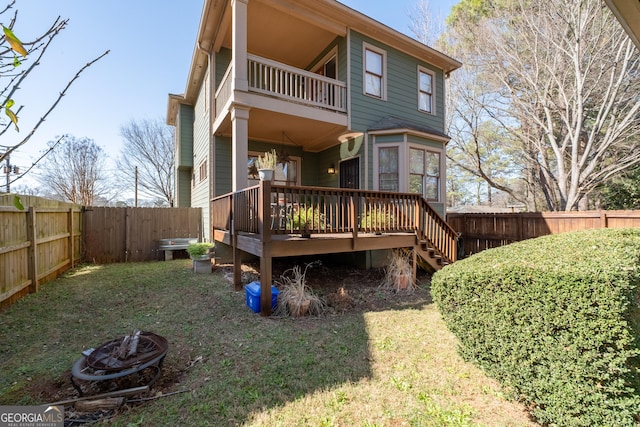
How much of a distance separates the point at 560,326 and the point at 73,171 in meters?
23.1

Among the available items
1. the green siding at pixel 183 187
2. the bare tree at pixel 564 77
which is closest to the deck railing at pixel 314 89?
the green siding at pixel 183 187

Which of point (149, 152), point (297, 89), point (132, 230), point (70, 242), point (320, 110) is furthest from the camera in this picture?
point (149, 152)

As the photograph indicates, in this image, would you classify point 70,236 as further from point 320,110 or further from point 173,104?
point 320,110

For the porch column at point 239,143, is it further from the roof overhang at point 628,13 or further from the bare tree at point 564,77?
the bare tree at point 564,77

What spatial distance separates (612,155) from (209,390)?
1672 centimetres

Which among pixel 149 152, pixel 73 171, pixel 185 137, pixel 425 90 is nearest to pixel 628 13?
pixel 425 90

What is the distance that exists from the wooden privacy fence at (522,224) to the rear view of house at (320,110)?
7.68 feet

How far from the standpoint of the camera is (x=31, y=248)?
17.9 ft

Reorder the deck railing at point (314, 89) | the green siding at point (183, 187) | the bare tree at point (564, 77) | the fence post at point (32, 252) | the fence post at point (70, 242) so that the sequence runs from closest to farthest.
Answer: the fence post at point (32, 252) → the deck railing at point (314, 89) → the fence post at point (70, 242) → the bare tree at point (564, 77) → the green siding at point (183, 187)

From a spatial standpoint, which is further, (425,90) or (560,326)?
(425,90)

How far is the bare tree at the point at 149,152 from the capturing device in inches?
886

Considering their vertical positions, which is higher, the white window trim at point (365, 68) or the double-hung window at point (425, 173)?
the white window trim at point (365, 68)

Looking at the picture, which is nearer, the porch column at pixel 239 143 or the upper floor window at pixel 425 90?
the porch column at pixel 239 143

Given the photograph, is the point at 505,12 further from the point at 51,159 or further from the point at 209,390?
the point at 51,159
